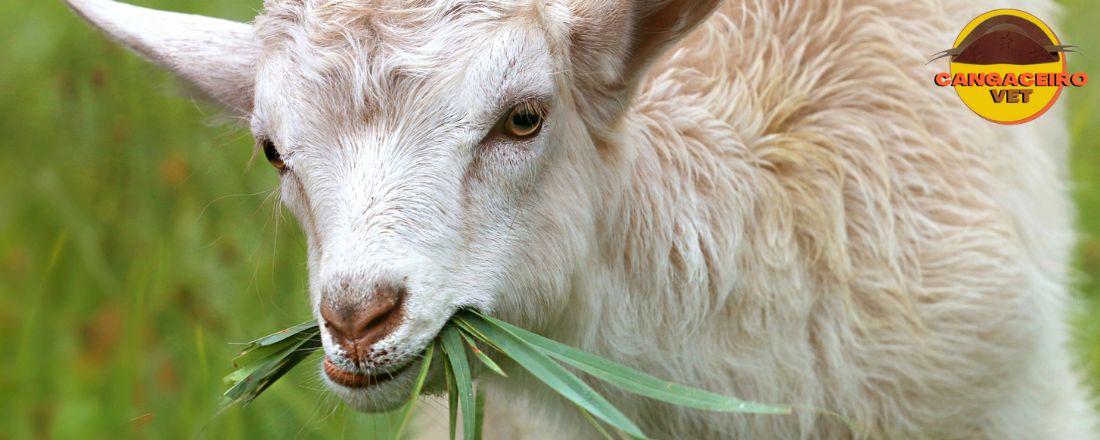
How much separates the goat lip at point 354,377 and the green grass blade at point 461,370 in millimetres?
112

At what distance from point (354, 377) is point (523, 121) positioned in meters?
0.73

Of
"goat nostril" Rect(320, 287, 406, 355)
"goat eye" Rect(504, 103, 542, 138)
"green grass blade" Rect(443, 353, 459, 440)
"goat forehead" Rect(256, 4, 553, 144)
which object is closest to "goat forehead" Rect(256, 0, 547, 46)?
"goat forehead" Rect(256, 4, 553, 144)

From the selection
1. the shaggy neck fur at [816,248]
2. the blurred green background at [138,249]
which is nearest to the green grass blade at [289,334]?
the blurred green background at [138,249]

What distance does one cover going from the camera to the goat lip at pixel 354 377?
9.31ft

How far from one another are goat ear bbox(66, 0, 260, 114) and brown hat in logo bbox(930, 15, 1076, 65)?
6.77 feet

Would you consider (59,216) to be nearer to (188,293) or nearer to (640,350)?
(188,293)

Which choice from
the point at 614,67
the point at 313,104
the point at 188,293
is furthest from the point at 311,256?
the point at 188,293

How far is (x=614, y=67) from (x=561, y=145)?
27 cm

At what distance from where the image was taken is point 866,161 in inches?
150

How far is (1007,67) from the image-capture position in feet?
14.0

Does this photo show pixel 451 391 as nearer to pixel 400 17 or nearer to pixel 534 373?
pixel 534 373

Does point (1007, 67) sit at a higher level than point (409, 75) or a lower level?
higher

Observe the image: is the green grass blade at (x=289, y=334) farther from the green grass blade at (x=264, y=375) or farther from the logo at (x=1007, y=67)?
the logo at (x=1007, y=67)

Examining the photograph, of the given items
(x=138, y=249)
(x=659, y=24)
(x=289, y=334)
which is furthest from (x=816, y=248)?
(x=138, y=249)
